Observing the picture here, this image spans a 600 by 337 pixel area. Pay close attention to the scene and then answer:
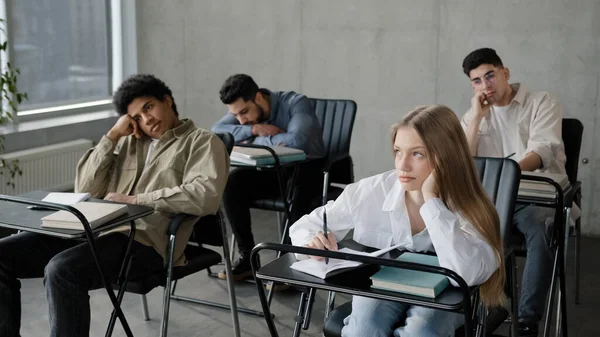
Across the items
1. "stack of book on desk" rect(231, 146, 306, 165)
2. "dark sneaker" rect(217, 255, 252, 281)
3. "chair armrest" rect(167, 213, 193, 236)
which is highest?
"stack of book on desk" rect(231, 146, 306, 165)

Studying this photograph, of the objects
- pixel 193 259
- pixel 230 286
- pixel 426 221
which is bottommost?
pixel 230 286

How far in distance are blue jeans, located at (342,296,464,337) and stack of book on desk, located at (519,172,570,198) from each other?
1.06 meters

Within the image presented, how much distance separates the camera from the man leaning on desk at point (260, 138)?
14.0 ft

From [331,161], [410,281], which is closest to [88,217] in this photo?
[410,281]

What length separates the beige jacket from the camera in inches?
122

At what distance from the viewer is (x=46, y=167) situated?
5414mm

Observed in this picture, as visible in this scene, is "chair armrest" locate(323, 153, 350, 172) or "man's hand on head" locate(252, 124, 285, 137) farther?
"man's hand on head" locate(252, 124, 285, 137)

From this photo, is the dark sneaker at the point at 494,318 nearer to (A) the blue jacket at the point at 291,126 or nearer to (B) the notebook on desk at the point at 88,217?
(B) the notebook on desk at the point at 88,217

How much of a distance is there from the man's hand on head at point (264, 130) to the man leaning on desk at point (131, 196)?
103 cm

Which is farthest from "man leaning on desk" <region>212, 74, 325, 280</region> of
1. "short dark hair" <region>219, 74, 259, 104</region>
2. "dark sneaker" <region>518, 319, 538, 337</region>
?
"dark sneaker" <region>518, 319, 538, 337</region>

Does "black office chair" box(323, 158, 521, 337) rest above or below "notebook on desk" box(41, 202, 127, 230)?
above

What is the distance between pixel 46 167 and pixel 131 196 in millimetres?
2399

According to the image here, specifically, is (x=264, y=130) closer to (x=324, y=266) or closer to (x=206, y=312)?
(x=206, y=312)

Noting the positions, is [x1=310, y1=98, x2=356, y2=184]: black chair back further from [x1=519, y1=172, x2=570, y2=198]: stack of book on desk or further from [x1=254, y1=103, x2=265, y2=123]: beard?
[x1=519, y1=172, x2=570, y2=198]: stack of book on desk
